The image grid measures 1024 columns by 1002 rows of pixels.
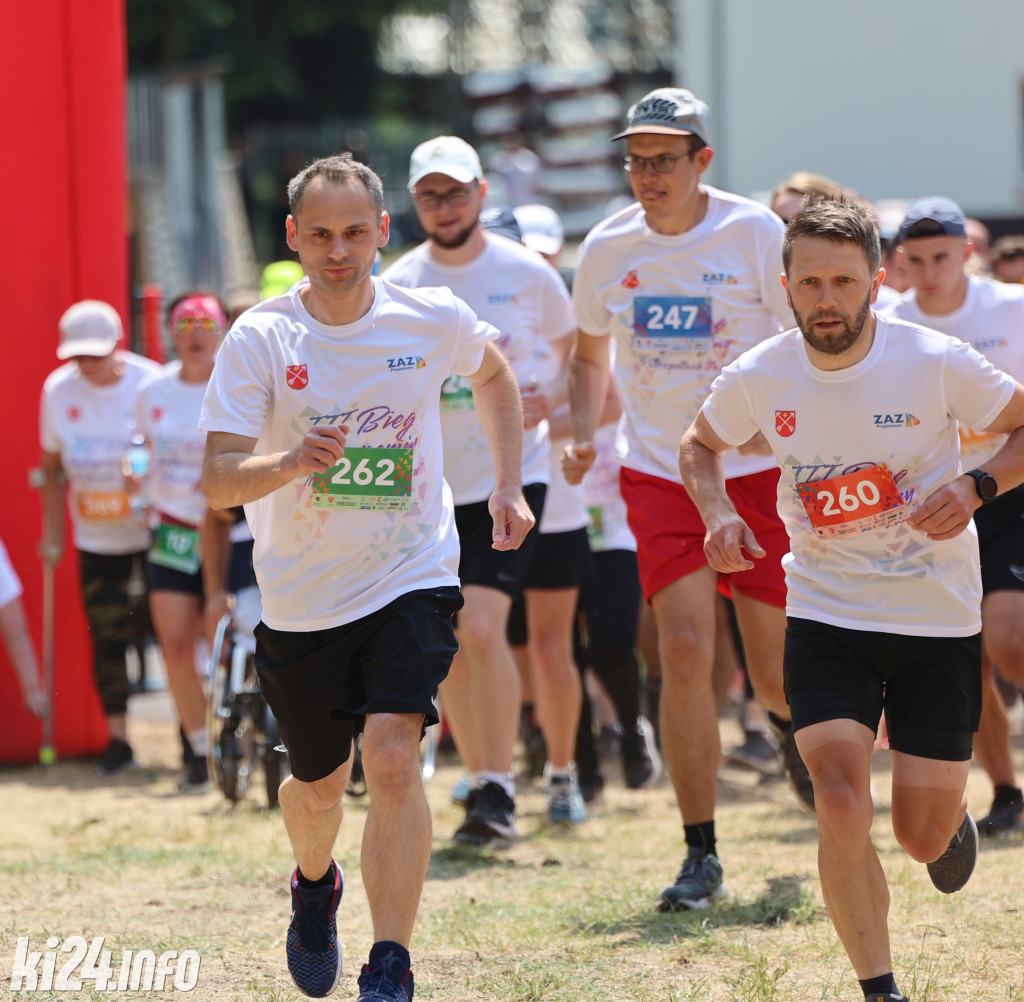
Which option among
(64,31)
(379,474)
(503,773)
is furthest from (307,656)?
(64,31)

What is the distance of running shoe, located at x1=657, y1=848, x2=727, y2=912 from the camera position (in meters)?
5.07

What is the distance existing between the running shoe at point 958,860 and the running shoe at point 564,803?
249 centimetres

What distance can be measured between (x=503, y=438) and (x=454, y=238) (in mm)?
2016

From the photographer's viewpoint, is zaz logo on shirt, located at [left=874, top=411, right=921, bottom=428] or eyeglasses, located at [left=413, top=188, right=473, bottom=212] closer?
zaz logo on shirt, located at [left=874, top=411, right=921, bottom=428]

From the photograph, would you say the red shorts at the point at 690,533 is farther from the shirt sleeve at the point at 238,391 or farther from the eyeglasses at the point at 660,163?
the shirt sleeve at the point at 238,391

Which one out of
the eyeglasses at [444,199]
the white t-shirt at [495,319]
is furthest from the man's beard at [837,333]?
the eyeglasses at [444,199]

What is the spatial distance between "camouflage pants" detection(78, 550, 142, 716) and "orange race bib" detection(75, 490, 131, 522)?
22cm

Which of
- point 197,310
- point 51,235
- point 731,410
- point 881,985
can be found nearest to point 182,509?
point 197,310

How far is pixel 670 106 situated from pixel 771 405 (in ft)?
Result: 5.70

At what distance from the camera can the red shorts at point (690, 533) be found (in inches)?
211

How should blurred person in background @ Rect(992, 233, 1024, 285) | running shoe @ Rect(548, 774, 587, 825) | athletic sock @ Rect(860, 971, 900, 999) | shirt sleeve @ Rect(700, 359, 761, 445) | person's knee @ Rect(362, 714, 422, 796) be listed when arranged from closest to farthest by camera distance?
1. athletic sock @ Rect(860, 971, 900, 999)
2. person's knee @ Rect(362, 714, 422, 796)
3. shirt sleeve @ Rect(700, 359, 761, 445)
4. running shoe @ Rect(548, 774, 587, 825)
5. blurred person in background @ Rect(992, 233, 1024, 285)

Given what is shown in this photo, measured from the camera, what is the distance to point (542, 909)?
5.25 m

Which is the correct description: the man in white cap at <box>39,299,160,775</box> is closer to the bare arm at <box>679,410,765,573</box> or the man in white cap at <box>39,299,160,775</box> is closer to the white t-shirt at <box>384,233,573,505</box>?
the white t-shirt at <box>384,233,573,505</box>

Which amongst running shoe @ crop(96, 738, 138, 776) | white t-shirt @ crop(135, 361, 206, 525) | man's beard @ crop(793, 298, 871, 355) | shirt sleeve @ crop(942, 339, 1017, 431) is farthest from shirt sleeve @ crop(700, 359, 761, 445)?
running shoe @ crop(96, 738, 138, 776)
